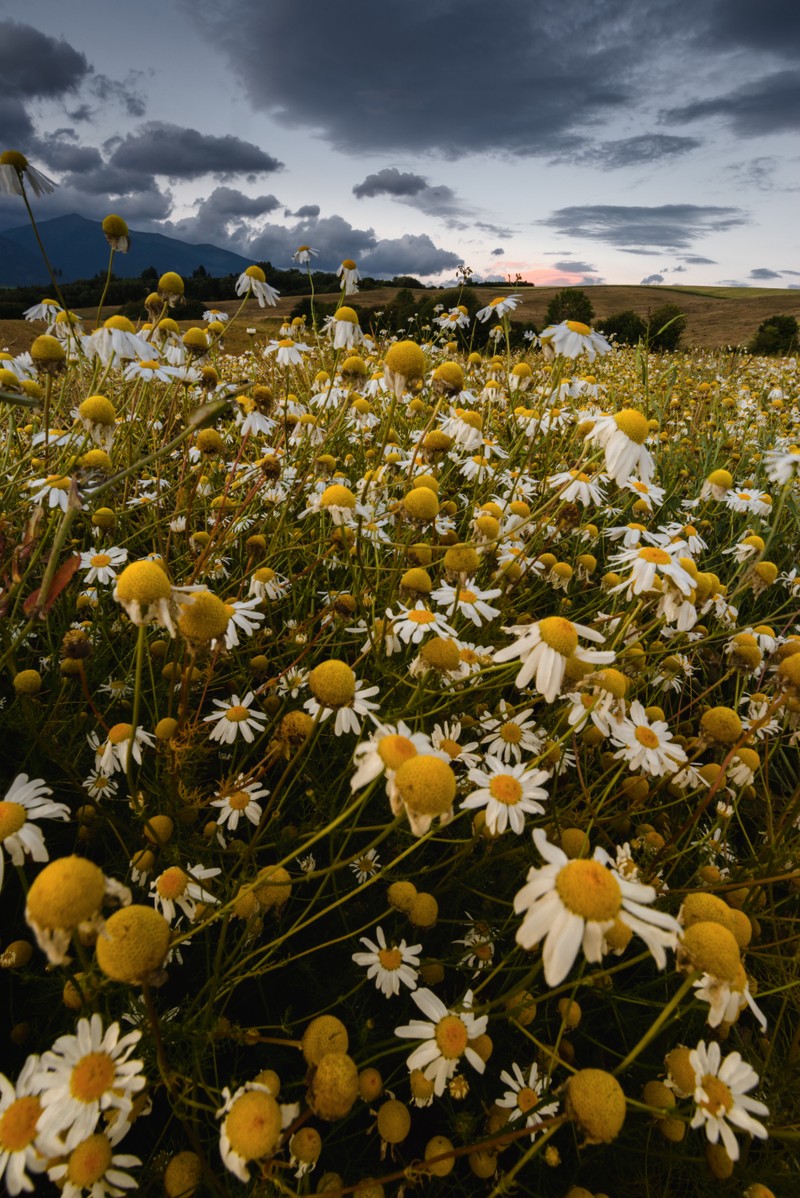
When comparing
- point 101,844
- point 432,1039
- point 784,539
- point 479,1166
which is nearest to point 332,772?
point 101,844

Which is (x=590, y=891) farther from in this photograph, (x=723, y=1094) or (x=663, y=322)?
(x=663, y=322)

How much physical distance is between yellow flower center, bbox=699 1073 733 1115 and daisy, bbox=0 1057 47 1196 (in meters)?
1.28

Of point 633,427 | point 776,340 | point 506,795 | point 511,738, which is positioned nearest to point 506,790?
point 506,795

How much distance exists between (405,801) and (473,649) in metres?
1.32

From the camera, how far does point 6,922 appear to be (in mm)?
1759

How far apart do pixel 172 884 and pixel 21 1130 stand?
1.62 ft

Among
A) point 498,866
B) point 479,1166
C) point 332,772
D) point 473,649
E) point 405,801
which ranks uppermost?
point 405,801

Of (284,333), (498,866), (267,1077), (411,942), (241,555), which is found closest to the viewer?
(267,1077)

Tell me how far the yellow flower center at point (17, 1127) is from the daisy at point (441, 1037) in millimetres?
712

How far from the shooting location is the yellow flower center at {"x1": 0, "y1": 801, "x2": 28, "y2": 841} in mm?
1251

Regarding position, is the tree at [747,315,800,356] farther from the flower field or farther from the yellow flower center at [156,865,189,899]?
the yellow flower center at [156,865,189,899]

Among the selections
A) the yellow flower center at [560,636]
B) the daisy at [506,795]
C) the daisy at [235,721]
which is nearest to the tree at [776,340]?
the yellow flower center at [560,636]

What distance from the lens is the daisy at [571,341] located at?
9.50 ft

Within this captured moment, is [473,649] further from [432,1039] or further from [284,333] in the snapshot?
[284,333]
